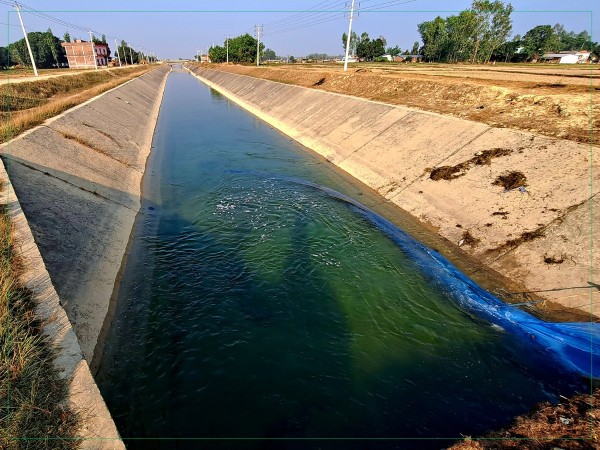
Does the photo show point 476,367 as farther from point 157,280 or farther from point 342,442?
point 157,280

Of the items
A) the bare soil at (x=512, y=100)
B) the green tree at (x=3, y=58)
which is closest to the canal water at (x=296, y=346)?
the bare soil at (x=512, y=100)

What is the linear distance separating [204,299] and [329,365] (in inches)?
163

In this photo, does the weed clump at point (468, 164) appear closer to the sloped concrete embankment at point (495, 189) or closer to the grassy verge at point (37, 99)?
the sloped concrete embankment at point (495, 189)

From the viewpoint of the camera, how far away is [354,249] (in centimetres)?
1229

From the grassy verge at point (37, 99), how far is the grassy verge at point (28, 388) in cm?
1282

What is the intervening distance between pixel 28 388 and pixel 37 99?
38651 mm

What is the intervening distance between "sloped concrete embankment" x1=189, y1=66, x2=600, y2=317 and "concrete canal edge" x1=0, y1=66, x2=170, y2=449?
1108cm

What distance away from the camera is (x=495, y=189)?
1289cm

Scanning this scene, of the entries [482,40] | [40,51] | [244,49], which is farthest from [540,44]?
[40,51]

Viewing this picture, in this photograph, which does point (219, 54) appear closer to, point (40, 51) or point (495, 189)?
point (40, 51)

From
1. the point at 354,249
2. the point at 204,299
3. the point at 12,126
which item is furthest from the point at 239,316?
the point at 12,126

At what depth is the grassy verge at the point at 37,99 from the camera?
55.2ft

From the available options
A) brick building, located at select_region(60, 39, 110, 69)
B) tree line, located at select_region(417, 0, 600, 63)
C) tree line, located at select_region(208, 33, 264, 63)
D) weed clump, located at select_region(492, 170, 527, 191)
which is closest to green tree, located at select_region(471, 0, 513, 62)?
tree line, located at select_region(417, 0, 600, 63)

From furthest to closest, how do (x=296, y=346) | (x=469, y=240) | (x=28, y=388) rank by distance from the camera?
1. (x=469, y=240)
2. (x=296, y=346)
3. (x=28, y=388)
